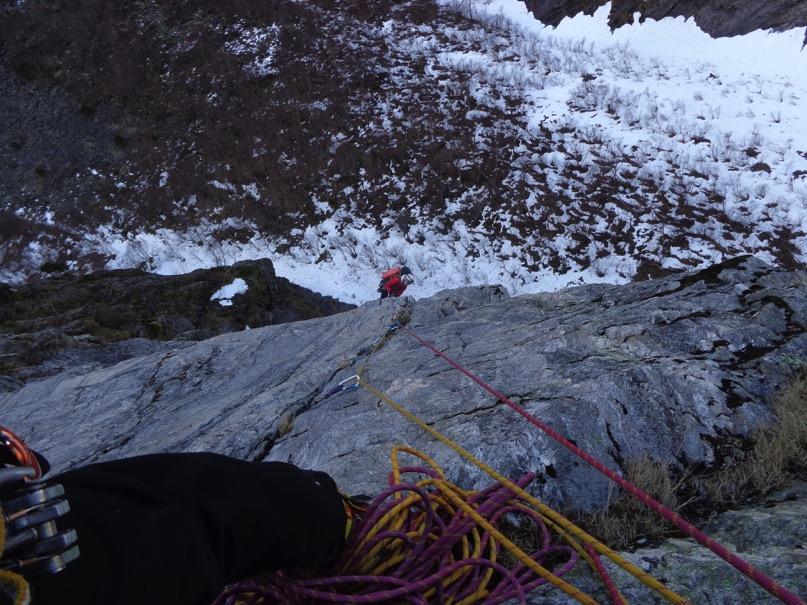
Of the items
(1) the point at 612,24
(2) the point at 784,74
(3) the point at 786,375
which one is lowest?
(3) the point at 786,375

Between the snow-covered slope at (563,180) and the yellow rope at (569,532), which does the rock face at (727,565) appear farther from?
the snow-covered slope at (563,180)

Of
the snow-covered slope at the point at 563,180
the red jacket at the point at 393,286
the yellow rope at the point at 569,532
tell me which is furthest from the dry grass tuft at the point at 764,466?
the snow-covered slope at the point at 563,180

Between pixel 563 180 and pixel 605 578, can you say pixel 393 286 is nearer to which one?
pixel 563 180

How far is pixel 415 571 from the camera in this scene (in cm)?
164

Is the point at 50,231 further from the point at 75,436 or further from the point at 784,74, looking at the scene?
the point at 784,74

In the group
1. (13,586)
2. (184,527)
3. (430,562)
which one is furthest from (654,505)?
(13,586)

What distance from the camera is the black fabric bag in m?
0.97

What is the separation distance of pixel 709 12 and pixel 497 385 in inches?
590

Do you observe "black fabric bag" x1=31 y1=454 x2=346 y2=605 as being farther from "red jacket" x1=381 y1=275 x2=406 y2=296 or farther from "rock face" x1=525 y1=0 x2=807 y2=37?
"rock face" x1=525 y1=0 x2=807 y2=37

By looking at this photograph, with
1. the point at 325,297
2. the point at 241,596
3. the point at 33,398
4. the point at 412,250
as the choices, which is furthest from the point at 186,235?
the point at 241,596

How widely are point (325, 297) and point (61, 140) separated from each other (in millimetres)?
10525

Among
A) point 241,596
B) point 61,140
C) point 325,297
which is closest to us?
point 241,596

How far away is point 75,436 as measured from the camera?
423 centimetres

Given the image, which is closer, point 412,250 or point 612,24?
point 412,250
